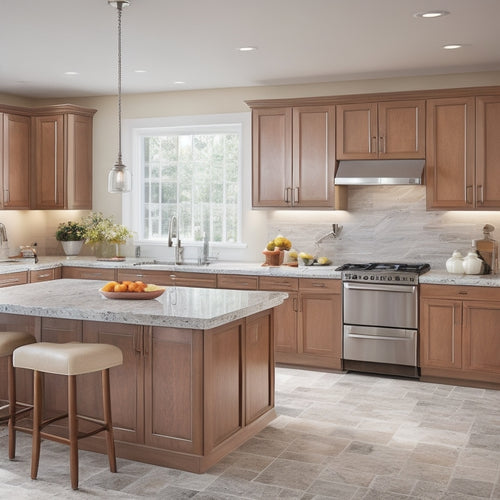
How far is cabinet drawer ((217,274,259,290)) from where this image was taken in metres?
6.48

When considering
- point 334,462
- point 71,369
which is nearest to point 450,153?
point 334,462

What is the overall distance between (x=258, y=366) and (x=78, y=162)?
4.12 m

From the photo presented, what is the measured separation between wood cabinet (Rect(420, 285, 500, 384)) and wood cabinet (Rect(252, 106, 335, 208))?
1417 mm

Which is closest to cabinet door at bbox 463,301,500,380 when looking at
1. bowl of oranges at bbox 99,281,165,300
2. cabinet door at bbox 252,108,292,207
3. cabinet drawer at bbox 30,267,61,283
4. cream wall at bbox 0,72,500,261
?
cream wall at bbox 0,72,500,261

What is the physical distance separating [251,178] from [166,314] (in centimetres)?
349

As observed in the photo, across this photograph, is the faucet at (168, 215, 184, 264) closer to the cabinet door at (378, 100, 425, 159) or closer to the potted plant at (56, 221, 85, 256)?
the potted plant at (56, 221, 85, 256)

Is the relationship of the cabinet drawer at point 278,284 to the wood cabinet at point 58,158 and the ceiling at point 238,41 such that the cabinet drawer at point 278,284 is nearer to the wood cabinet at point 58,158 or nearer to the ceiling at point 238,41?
the ceiling at point 238,41

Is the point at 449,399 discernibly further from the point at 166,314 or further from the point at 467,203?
the point at 166,314

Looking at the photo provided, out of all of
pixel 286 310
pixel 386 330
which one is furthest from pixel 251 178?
pixel 386 330

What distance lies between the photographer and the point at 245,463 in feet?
13.1

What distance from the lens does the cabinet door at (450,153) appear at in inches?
238

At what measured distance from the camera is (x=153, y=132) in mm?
7711

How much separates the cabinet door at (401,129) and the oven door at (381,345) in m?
1.59

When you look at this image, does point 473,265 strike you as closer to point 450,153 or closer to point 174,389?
point 450,153
